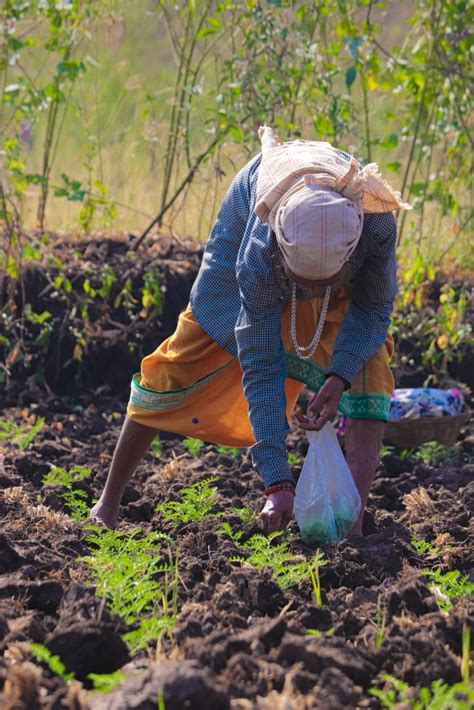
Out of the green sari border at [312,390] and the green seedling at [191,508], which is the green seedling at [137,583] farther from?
the green sari border at [312,390]

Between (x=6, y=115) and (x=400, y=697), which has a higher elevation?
(x=6, y=115)

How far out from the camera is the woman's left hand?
3.49 metres

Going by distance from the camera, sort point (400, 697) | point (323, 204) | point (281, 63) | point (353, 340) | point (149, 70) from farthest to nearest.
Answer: point (149, 70) → point (281, 63) → point (353, 340) → point (323, 204) → point (400, 697)

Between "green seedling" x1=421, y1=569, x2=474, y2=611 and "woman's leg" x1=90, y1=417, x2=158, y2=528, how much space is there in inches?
43.2

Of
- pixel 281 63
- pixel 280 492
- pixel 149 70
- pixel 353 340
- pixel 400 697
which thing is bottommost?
pixel 400 697

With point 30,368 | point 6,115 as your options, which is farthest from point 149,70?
point 30,368

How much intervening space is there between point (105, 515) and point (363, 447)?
913mm

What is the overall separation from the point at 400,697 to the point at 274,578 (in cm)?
80

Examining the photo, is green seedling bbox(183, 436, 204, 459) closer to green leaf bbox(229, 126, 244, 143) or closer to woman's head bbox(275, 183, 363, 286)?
green leaf bbox(229, 126, 244, 143)

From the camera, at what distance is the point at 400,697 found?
2523 mm

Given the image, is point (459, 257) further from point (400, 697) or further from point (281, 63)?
point (400, 697)

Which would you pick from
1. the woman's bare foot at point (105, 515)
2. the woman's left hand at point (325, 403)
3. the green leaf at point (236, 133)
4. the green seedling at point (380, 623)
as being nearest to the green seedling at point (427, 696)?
the green seedling at point (380, 623)

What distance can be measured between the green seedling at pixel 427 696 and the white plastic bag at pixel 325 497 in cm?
107

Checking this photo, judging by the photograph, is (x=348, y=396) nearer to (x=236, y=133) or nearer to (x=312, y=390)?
(x=312, y=390)
